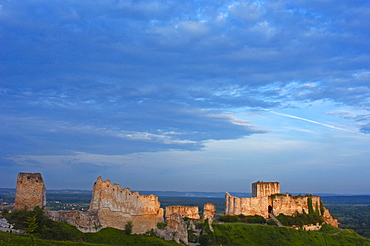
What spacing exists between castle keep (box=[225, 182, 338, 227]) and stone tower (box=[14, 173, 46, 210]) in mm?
34697

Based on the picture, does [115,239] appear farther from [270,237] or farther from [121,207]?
[270,237]

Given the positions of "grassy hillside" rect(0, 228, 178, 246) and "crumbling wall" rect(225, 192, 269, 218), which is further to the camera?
"crumbling wall" rect(225, 192, 269, 218)

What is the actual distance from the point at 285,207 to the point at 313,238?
34.5ft

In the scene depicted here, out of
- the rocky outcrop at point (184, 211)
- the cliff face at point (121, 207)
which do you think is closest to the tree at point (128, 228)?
the cliff face at point (121, 207)

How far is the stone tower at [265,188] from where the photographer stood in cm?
6625

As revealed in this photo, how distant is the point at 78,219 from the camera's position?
127 ft

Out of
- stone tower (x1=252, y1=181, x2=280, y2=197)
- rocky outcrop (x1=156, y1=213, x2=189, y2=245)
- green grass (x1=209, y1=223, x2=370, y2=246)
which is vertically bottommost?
green grass (x1=209, y1=223, x2=370, y2=246)

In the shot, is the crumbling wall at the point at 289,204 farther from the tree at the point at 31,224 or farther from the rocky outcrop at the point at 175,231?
the tree at the point at 31,224

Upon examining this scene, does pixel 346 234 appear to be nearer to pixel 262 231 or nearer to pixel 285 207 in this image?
pixel 285 207

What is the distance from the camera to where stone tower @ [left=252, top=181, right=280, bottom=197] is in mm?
66250

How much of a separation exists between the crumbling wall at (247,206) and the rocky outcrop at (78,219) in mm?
28877

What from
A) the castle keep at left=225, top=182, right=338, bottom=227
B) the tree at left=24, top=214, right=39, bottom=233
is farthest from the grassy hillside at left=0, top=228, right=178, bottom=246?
the castle keep at left=225, top=182, right=338, bottom=227

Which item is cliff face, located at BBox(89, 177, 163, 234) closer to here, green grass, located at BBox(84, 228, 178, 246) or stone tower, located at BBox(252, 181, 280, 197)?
green grass, located at BBox(84, 228, 178, 246)

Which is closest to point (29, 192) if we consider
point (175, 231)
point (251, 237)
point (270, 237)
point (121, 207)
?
point (121, 207)
